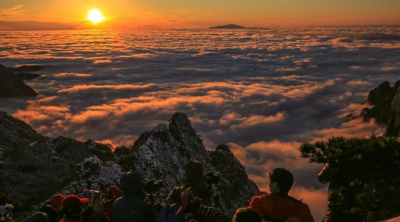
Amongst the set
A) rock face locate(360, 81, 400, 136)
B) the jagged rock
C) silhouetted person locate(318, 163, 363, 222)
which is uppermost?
silhouetted person locate(318, 163, 363, 222)

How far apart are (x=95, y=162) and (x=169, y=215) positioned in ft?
19.5

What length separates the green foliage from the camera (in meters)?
6.02

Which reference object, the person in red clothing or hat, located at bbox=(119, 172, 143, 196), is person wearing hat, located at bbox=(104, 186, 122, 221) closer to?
hat, located at bbox=(119, 172, 143, 196)

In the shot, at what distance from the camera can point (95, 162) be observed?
10570 mm

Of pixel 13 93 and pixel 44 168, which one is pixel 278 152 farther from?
pixel 44 168

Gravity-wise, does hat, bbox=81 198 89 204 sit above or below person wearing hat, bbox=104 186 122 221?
above

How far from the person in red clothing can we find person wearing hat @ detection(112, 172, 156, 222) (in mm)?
1713

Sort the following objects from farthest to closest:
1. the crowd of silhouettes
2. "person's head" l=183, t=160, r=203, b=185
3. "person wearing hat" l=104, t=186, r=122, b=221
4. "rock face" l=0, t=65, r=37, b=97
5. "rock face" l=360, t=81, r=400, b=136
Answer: "rock face" l=0, t=65, r=37, b=97 → "rock face" l=360, t=81, r=400, b=136 → "person wearing hat" l=104, t=186, r=122, b=221 → "person's head" l=183, t=160, r=203, b=185 → the crowd of silhouettes

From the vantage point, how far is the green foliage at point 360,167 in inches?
237

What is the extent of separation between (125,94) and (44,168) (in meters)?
166

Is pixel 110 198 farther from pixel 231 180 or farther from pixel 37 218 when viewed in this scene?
pixel 231 180

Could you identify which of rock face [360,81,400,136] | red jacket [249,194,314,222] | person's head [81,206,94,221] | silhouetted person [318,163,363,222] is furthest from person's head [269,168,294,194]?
rock face [360,81,400,136]

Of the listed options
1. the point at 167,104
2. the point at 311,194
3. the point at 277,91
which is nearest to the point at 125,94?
the point at 167,104

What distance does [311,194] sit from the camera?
255ft
